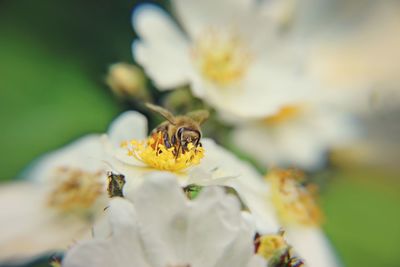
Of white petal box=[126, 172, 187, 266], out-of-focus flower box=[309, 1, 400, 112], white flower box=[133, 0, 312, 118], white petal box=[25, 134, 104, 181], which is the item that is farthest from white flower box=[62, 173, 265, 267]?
out-of-focus flower box=[309, 1, 400, 112]

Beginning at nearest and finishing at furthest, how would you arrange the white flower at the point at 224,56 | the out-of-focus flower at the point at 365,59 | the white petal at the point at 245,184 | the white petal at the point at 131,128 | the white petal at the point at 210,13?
the white petal at the point at 245,184 < the white petal at the point at 131,128 < the white flower at the point at 224,56 < the white petal at the point at 210,13 < the out-of-focus flower at the point at 365,59

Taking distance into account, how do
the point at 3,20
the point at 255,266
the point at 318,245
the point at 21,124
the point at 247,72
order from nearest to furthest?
1. the point at 255,266
2. the point at 318,245
3. the point at 247,72
4. the point at 21,124
5. the point at 3,20

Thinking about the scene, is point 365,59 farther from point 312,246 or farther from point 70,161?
point 70,161

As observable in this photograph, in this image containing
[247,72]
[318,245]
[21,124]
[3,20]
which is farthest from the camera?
[3,20]

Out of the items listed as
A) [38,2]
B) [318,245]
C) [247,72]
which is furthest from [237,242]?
[38,2]

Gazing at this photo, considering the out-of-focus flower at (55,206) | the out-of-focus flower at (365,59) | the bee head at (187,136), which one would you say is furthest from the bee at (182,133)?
the out-of-focus flower at (365,59)

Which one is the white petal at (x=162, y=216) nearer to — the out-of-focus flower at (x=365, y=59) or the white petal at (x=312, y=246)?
the white petal at (x=312, y=246)

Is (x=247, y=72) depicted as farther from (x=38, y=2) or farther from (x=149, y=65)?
(x=38, y=2)

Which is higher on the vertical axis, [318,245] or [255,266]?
[318,245]
